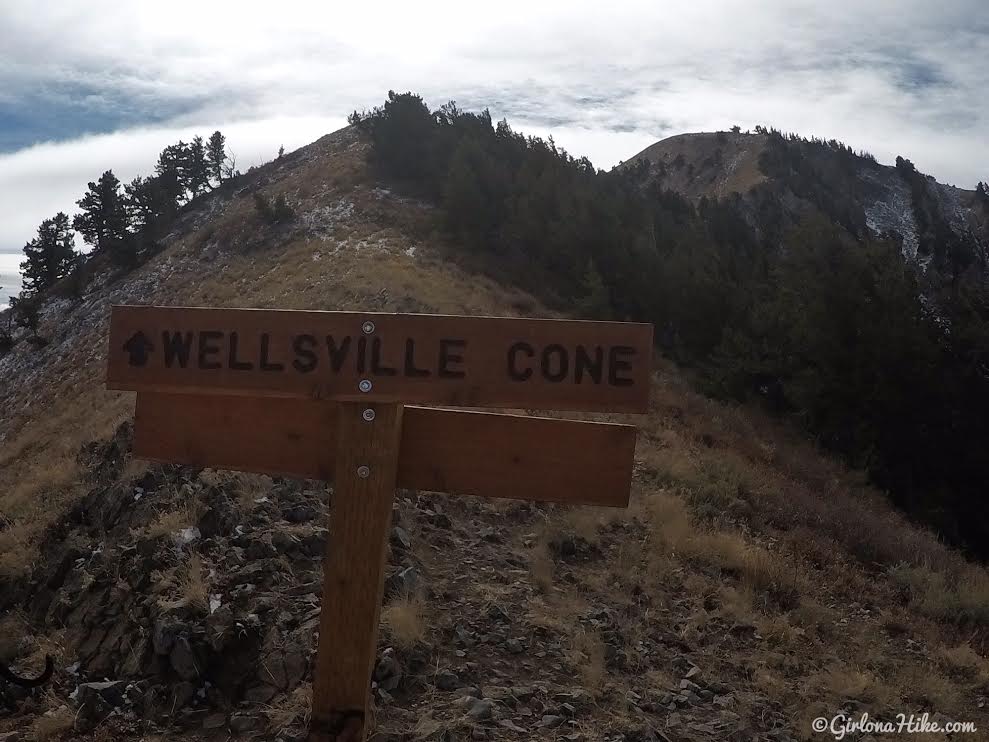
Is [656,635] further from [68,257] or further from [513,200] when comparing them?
[68,257]

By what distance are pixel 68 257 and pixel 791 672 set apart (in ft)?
155

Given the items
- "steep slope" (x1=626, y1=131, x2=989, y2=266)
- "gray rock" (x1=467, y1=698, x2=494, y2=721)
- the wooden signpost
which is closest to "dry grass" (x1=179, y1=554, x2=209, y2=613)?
"gray rock" (x1=467, y1=698, x2=494, y2=721)

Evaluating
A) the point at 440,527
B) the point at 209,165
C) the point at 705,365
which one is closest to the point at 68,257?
the point at 209,165

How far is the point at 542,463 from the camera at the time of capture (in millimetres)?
2703

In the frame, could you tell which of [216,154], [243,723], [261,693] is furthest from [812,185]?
[243,723]

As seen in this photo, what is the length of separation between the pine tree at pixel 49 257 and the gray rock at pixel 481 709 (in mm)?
44220

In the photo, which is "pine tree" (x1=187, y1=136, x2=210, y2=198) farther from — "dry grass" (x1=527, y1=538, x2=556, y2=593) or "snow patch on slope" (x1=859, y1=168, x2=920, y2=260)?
"snow patch on slope" (x1=859, y1=168, x2=920, y2=260)

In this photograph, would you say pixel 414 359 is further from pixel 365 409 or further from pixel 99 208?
pixel 99 208

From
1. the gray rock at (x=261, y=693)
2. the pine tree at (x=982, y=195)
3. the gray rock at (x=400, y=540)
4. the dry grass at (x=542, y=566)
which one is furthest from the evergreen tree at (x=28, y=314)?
the pine tree at (x=982, y=195)

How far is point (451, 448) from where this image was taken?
2.72 meters

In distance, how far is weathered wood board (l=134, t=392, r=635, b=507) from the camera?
8.75 ft

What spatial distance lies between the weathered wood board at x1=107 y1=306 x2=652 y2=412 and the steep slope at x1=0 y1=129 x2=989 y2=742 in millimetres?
2641

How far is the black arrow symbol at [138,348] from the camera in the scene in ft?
9.02

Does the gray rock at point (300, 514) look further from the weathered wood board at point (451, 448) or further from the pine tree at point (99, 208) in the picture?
the pine tree at point (99, 208)
